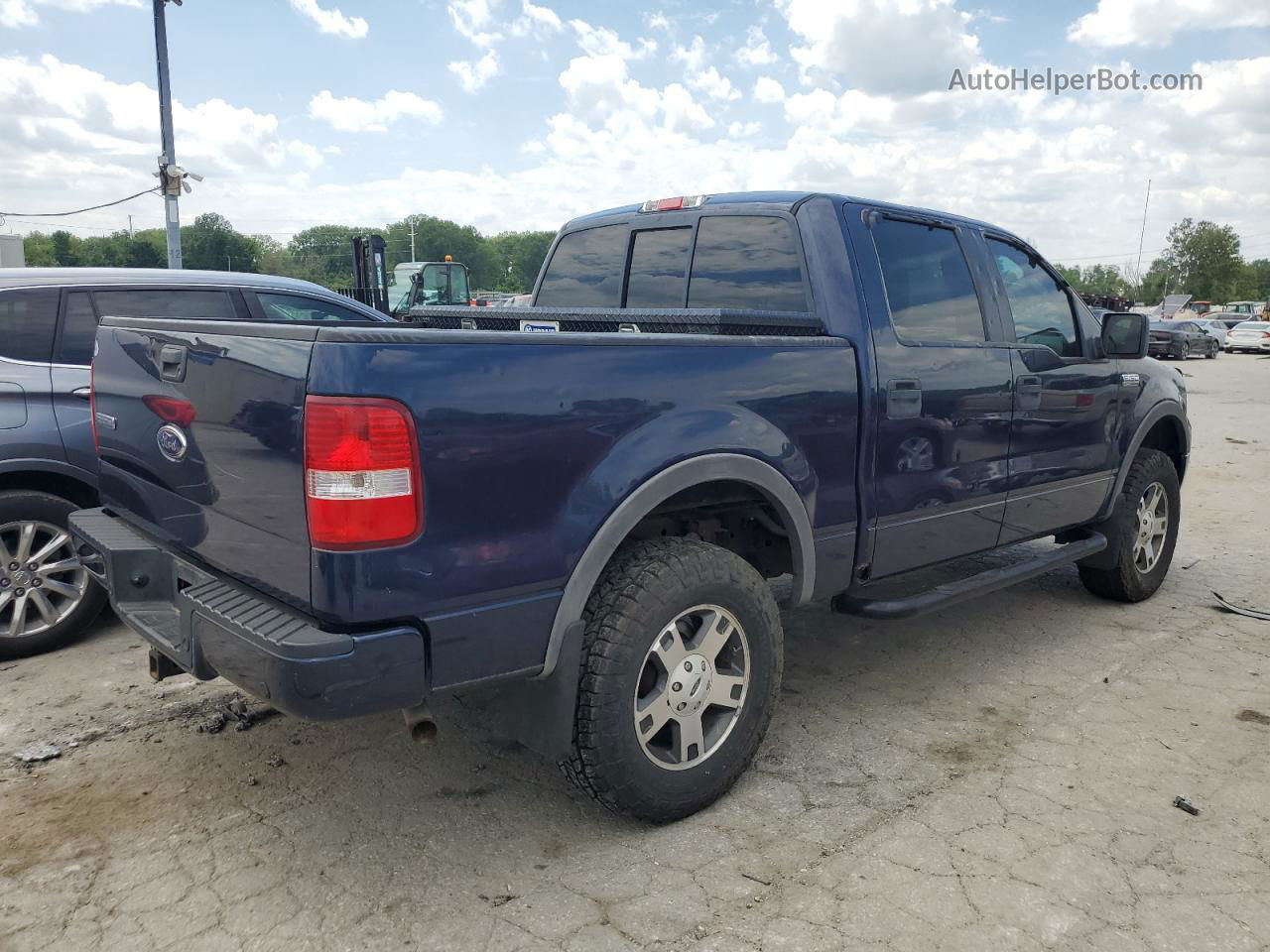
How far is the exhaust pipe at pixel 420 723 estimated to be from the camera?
2.56m

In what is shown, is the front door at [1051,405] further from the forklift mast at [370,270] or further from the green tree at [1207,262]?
the green tree at [1207,262]

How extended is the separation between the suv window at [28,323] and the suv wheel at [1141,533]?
534 centimetres

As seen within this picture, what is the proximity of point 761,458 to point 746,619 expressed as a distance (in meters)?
0.52

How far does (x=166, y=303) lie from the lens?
4.90m

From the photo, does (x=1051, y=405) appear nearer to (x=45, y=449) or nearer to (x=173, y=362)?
(x=173, y=362)

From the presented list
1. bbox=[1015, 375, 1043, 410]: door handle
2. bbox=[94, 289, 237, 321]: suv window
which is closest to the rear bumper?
bbox=[94, 289, 237, 321]: suv window

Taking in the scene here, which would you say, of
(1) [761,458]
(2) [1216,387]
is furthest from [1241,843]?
(2) [1216,387]

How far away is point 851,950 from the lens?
241 cm

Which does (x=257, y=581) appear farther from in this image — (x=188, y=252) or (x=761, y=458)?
(x=188, y=252)

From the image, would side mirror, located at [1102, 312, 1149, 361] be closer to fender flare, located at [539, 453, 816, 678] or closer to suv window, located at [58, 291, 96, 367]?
fender flare, located at [539, 453, 816, 678]

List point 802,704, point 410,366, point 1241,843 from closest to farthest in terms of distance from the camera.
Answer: point 410,366, point 1241,843, point 802,704

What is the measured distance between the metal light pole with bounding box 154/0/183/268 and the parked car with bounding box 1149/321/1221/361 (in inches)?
1032

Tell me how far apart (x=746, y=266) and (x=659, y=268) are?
51 centimetres

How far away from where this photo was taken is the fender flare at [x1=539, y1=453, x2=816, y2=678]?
2609 millimetres
